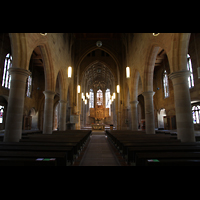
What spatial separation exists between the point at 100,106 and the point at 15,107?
2721cm

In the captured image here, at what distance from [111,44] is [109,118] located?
17.8 meters

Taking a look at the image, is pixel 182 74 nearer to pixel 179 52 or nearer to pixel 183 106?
pixel 179 52

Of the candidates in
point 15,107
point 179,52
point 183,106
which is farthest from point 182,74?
point 15,107

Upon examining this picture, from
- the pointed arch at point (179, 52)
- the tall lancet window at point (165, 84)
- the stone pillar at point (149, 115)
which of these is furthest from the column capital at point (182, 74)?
the tall lancet window at point (165, 84)

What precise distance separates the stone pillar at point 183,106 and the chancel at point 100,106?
0.04 m

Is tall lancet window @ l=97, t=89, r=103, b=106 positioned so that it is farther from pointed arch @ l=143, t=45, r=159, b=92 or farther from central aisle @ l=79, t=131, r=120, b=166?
central aisle @ l=79, t=131, r=120, b=166

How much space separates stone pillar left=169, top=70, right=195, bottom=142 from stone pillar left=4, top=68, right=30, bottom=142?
6.81 m

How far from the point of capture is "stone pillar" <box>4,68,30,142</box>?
5.75m

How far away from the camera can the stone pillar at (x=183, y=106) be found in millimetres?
5805

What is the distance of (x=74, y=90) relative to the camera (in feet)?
61.6

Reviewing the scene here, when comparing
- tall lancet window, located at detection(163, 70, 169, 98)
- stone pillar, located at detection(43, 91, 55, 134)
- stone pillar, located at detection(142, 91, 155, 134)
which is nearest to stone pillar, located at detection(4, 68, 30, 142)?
stone pillar, located at detection(43, 91, 55, 134)

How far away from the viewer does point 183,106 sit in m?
6.01

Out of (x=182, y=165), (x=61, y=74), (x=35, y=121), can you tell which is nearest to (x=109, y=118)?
(x=35, y=121)

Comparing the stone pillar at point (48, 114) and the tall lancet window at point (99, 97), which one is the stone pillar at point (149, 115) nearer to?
the stone pillar at point (48, 114)
